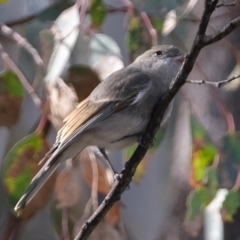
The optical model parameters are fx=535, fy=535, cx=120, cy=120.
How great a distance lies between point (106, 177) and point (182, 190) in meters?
0.70

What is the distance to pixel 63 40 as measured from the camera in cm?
126

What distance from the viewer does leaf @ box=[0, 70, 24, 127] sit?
53.9 inches

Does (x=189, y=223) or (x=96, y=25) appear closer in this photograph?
(x=96, y=25)

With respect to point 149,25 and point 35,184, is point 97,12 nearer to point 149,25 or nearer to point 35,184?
point 149,25

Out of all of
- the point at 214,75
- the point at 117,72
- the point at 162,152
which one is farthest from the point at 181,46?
the point at 162,152

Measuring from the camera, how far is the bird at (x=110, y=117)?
1.25 meters

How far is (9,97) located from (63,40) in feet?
0.76

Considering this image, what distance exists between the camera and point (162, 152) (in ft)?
7.91

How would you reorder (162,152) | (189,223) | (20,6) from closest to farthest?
(189,223)
(20,6)
(162,152)

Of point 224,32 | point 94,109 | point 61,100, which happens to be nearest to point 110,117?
point 94,109

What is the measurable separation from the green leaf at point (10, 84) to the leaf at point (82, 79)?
0.43 ft

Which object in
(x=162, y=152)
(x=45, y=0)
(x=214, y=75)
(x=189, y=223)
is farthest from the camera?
(x=162, y=152)

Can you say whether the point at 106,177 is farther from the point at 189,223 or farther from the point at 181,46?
the point at 181,46

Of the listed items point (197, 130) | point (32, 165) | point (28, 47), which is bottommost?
point (197, 130)
